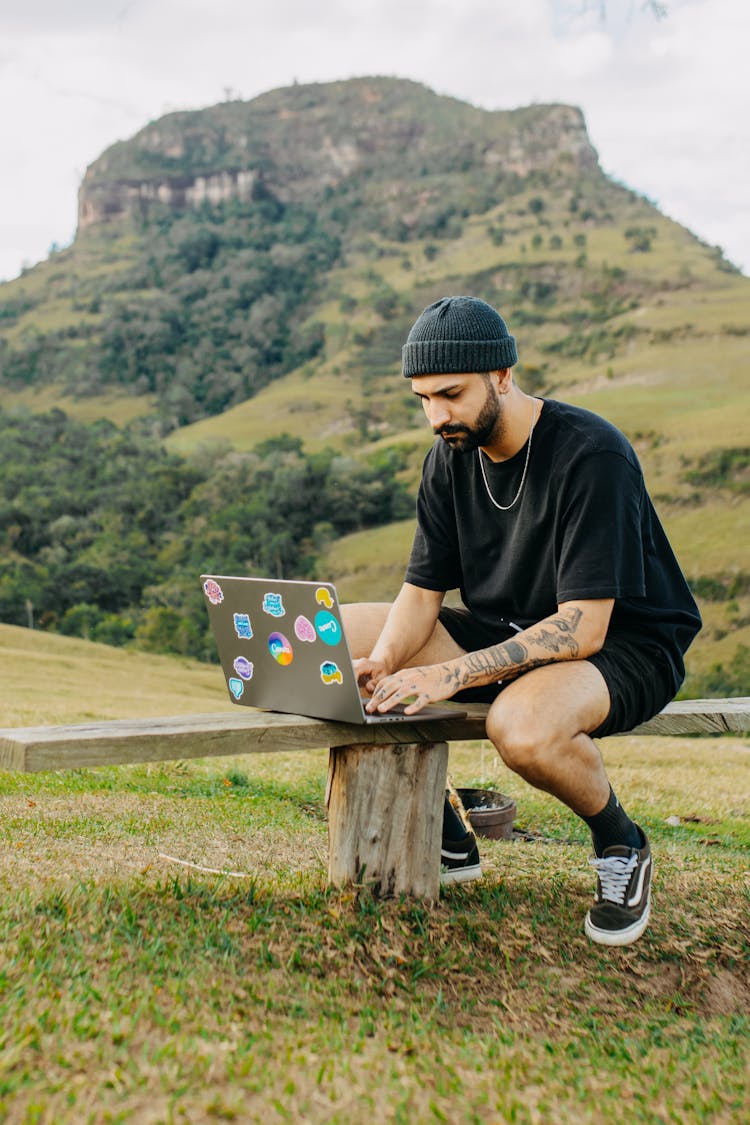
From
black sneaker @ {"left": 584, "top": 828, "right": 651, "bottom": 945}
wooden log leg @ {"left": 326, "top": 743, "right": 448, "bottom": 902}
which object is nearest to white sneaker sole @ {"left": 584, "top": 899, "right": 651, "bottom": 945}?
black sneaker @ {"left": 584, "top": 828, "right": 651, "bottom": 945}

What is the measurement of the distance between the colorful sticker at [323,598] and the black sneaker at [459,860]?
152 centimetres

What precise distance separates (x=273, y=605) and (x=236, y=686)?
0.58 m

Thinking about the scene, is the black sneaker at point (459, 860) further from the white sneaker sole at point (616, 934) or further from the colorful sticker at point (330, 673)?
the colorful sticker at point (330, 673)

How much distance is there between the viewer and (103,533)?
70.3 metres

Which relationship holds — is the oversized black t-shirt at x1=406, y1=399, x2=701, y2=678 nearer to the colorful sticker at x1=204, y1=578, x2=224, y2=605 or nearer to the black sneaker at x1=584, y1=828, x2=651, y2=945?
the black sneaker at x1=584, y1=828, x2=651, y2=945

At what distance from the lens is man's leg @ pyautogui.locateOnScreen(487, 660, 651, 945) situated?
13.2ft

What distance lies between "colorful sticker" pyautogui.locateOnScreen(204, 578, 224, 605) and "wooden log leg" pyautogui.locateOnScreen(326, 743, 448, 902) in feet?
2.38

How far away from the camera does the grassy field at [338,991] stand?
2.94 metres

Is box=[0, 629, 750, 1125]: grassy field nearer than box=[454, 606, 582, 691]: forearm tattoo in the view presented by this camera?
Yes

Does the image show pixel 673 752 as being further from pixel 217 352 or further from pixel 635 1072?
pixel 217 352

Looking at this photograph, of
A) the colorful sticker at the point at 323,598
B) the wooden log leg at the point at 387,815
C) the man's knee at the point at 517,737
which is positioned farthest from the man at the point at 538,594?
the colorful sticker at the point at 323,598

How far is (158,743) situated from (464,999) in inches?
52.4

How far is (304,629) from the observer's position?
4070 millimetres

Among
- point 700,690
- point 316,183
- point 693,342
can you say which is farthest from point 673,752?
point 316,183
